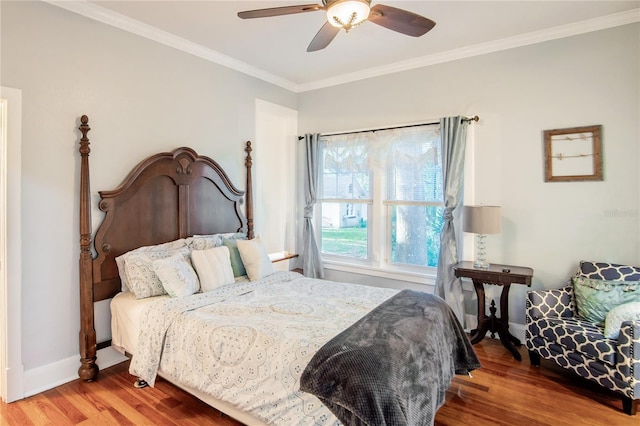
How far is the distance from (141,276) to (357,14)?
7.83ft

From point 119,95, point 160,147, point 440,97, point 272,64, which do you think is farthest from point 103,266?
point 440,97

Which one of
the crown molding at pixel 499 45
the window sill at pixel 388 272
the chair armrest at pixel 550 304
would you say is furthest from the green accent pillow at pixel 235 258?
the chair armrest at pixel 550 304

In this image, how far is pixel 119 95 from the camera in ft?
10.1

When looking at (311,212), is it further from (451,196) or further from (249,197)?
(451,196)

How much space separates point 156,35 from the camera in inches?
129

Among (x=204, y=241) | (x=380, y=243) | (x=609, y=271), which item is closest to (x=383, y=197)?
(x=380, y=243)

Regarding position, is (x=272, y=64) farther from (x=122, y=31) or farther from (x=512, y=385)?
(x=512, y=385)

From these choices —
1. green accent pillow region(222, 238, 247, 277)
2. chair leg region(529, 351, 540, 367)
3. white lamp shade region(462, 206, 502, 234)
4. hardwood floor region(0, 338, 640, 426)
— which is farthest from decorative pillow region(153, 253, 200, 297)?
chair leg region(529, 351, 540, 367)

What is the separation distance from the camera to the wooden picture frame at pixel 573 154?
10.3ft

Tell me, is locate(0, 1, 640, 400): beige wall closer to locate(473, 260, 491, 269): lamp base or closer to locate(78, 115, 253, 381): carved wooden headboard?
locate(78, 115, 253, 381): carved wooden headboard

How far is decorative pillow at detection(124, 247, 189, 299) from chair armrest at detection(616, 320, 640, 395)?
3239mm

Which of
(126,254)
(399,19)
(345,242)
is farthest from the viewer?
(345,242)

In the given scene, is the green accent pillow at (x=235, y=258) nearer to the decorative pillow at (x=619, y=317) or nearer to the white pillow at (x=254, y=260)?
the white pillow at (x=254, y=260)

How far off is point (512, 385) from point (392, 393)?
166cm
